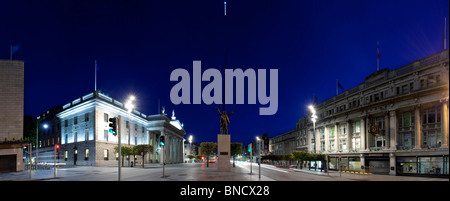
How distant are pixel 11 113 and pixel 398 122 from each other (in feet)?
205

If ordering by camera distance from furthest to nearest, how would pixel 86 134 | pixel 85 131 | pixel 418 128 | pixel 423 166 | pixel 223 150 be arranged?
1. pixel 85 131
2. pixel 86 134
3. pixel 418 128
4. pixel 423 166
5. pixel 223 150

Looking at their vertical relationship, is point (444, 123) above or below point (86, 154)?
above

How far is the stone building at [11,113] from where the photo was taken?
41031 millimetres

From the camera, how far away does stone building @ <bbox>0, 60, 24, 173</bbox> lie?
4103 centimetres

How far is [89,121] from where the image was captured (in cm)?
6094

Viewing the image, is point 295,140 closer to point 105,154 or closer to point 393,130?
point 393,130

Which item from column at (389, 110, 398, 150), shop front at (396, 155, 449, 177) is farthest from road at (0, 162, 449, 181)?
column at (389, 110, 398, 150)

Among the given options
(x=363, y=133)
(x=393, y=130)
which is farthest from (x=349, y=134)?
(x=393, y=130)

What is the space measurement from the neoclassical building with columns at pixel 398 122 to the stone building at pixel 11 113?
4648 cm

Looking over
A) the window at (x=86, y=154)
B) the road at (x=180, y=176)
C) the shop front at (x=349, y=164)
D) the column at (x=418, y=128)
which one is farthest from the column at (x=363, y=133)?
the window at (x=86, y=154)

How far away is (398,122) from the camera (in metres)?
49.4
